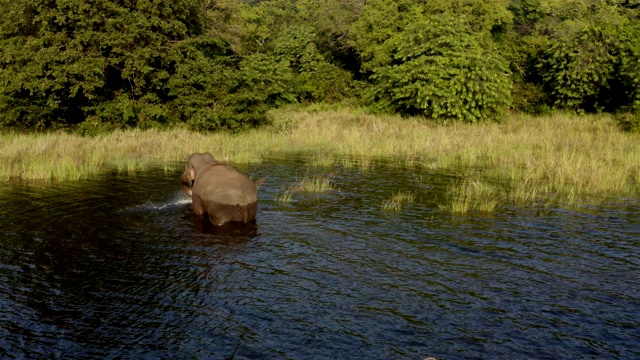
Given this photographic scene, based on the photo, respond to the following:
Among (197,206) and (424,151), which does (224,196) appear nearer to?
(197,206)

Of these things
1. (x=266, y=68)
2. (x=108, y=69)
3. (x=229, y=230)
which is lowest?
(x=229, y=230)

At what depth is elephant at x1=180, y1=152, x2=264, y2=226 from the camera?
41.5 feet

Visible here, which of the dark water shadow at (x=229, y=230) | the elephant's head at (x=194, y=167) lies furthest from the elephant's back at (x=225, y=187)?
the elephant's head at (x=194, y=167)

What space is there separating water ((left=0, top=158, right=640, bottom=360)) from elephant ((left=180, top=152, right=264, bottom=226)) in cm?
33

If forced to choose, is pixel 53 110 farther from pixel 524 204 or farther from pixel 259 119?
pixel 524 204

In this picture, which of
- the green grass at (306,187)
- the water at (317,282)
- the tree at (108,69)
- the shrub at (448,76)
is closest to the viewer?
the water at (317,282)

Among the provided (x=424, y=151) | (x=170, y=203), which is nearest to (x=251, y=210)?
(x=170, y=203)

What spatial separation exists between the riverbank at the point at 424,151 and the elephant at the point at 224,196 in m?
5.32

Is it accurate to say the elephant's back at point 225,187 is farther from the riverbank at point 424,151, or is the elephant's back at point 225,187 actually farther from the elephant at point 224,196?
the riverbank at point 424,151

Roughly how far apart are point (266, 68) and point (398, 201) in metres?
26.3

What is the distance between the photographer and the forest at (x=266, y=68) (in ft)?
96.5

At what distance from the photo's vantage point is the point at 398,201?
15562 mm

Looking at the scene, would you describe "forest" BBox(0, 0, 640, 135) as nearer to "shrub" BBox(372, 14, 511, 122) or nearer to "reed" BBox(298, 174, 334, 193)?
"shrub" BBox(372, 14, 511, 122)

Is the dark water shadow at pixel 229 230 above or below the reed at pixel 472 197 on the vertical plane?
below
